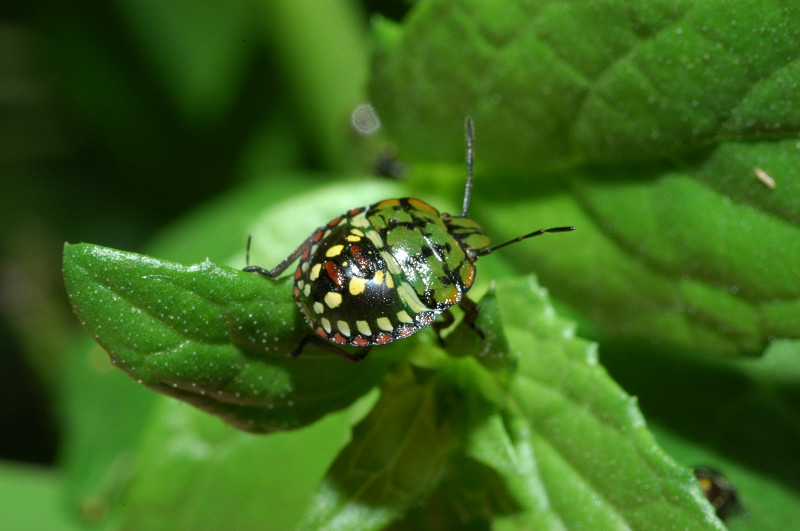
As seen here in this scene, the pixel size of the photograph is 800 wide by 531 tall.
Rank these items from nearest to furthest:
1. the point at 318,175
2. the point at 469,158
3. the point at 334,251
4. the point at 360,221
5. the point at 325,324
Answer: the point at 325,324 → the point at 334,251 → the point at 360,221 → the point at 469,158 → the point at 318,175

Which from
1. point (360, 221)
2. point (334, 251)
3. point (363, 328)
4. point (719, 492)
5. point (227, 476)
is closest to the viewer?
point (363, 328)

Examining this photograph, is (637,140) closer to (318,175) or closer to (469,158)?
(469,158)

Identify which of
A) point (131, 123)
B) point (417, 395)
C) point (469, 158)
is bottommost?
point (131, 123)

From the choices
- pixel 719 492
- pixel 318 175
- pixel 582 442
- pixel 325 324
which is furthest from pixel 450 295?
pixel 318 175

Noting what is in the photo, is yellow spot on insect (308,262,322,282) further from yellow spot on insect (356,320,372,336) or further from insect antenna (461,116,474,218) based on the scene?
insect antenna (461,116,474,218)

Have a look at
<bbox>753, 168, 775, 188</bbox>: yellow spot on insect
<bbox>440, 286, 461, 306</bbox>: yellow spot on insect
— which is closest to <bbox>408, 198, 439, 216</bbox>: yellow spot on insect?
<bbox>440, 286, 461, 306</bbox>: yellow spot on insect

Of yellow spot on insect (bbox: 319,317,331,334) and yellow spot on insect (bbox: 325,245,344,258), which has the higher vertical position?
yellow spot on insect (bbox: 325,245,344,258)

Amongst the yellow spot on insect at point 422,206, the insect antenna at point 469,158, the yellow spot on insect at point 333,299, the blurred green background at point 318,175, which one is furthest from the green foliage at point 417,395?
the blurred green background at point 318,175
